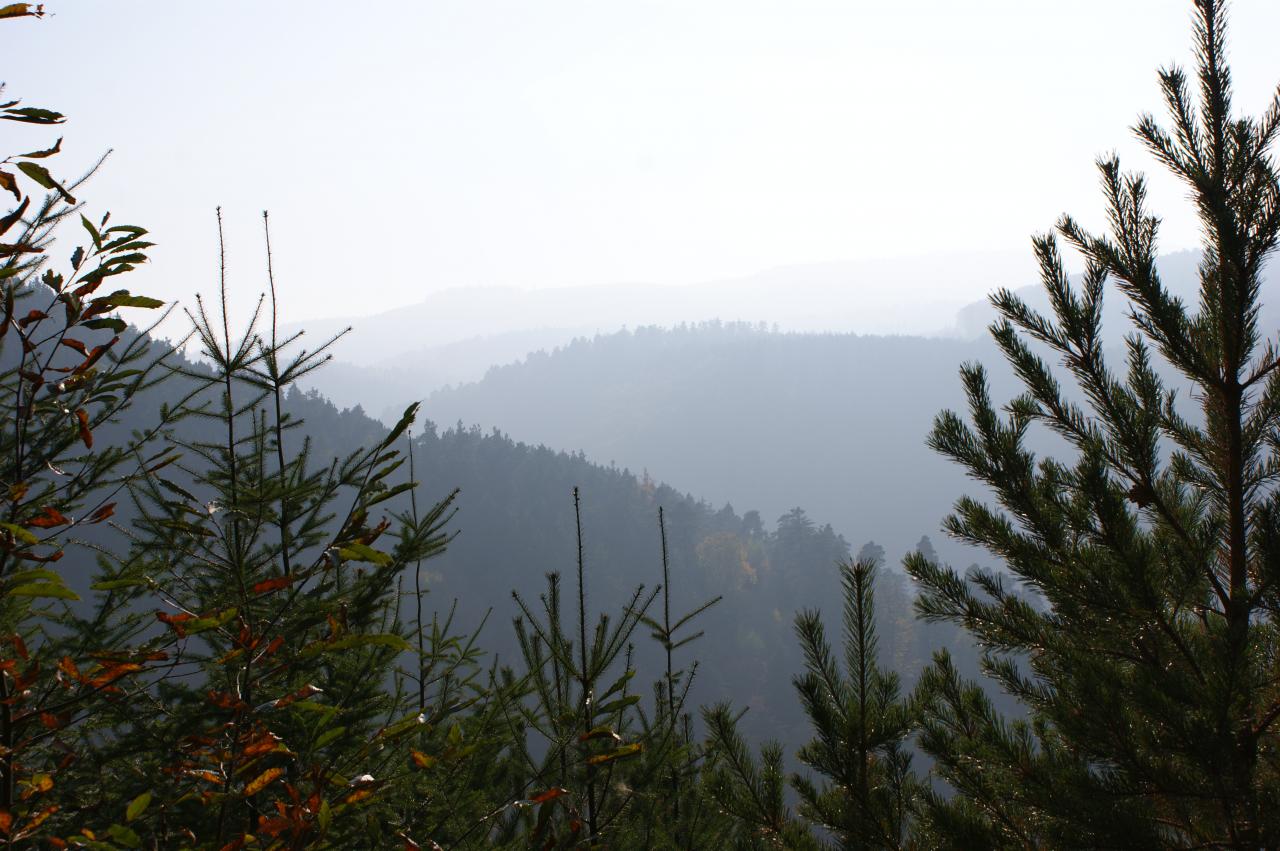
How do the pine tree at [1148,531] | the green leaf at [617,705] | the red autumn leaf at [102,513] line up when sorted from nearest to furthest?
the red autumn leaf at [102,513], the green leaf at [617,705], the pine tree at [1148,531]

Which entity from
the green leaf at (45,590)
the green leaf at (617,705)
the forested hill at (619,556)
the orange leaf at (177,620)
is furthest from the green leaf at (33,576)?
the forested hill at (619,556)

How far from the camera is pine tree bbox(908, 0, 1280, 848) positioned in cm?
309

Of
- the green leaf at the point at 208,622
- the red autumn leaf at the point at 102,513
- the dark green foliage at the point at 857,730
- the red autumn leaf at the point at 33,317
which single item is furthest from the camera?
the dark green foliage at the point at 857,730

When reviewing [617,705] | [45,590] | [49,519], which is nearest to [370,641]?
[45,590]

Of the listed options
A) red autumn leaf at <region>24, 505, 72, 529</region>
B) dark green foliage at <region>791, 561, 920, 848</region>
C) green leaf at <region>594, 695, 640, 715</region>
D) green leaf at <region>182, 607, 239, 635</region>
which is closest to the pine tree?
dark green foliage at <region>791, 561, 920, 848</region>

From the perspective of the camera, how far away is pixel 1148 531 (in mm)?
3555

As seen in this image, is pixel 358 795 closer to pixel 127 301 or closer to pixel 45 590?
pixel 45 590

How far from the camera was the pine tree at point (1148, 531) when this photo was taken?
10.2ft

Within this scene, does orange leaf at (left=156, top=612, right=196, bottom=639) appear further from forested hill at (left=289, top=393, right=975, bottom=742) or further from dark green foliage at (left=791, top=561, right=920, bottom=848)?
forested hill at (left=289, top=393, right=975, bottom=742)

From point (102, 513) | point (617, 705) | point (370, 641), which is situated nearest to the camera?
point (370, 641)

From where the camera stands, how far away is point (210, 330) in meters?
3.81

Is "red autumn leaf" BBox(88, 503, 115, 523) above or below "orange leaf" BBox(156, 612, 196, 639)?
above

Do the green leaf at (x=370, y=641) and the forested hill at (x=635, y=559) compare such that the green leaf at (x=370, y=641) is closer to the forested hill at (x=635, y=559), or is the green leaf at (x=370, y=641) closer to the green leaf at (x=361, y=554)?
the green leaf at (x=361, y=554)

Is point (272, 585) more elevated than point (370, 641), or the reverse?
point (272, 585)
